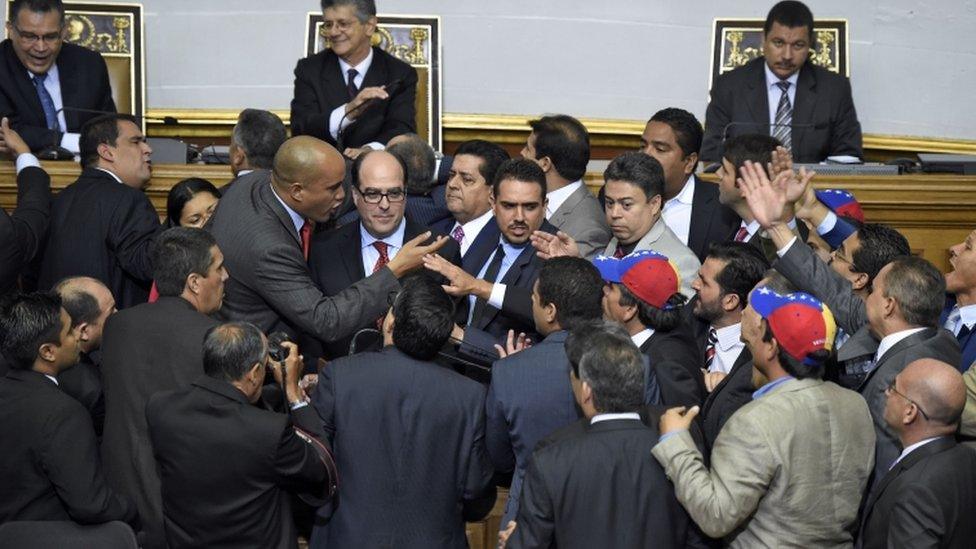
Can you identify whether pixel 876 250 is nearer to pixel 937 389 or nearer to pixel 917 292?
pixel 917 292

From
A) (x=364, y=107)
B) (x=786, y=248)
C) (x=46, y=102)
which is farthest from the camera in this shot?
(x=46, y=102)

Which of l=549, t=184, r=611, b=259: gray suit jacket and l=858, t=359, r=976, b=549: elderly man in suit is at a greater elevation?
l=549, t=184, r=611, b=259: gray suit jacket

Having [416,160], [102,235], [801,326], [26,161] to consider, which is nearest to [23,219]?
[102,235]

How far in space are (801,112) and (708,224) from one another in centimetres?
166

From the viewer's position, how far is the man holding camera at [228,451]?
4824 millimetres

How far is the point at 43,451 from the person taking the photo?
16.0ft

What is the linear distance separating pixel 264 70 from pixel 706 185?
3465 millimetres

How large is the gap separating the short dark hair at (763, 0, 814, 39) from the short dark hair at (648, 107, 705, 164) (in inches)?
56.5

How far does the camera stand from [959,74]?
30.5 feet

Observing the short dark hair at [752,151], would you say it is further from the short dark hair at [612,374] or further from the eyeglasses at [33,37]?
the eyeglasses at [33,37]

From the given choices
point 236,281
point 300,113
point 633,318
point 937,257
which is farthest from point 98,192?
point 937,257

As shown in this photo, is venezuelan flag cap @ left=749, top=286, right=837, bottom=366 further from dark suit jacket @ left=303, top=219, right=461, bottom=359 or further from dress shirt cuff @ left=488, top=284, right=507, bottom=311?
dark suit jacket @ left=303, top=219, right=461, bottom=359

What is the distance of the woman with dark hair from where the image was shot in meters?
6.48

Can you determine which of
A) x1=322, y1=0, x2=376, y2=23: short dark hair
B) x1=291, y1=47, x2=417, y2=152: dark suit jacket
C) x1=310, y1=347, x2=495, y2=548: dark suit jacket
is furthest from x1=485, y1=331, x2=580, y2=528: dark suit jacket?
x1=322, y1=0, x2=376, y2=23: short dark hair
